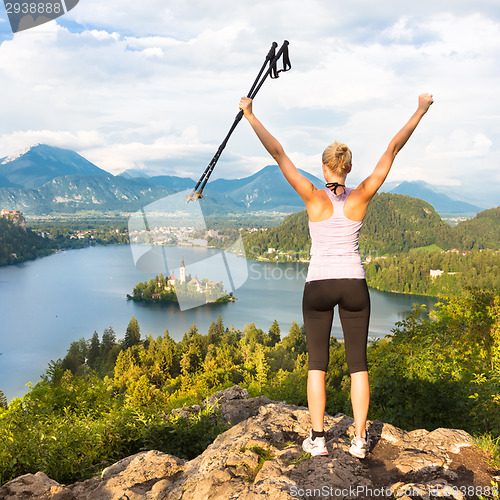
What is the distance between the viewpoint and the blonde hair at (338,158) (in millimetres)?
2295

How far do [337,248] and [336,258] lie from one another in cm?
6

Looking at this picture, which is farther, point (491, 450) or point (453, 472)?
point (491, 450)

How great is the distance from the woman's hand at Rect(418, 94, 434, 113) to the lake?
3848 centimetres

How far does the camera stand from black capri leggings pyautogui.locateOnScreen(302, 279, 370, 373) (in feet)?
7.47

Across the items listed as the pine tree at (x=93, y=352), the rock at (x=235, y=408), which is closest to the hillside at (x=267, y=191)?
the pine tree at (x=93, y=352)

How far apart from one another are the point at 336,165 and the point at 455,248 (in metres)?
133

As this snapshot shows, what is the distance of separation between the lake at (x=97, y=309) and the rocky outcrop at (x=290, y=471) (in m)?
36.8

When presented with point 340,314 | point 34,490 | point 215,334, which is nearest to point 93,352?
point 215,334

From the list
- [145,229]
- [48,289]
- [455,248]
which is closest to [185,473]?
[145,229]

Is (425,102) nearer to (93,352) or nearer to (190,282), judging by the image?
(190,282)

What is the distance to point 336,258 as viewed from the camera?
2287mm

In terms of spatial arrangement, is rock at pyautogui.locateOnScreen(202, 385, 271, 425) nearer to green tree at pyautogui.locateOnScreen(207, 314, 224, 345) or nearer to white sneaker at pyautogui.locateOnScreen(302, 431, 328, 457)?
white sneaker at pyautogui.locateOnScreen(302, 431, 328, 457)

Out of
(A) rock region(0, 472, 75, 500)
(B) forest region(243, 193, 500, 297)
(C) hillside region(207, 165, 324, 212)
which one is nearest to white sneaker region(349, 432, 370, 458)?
(A) rock region(0, 472, 75, 500)

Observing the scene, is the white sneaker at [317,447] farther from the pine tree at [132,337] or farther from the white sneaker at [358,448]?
the pine tree at [132,337]
